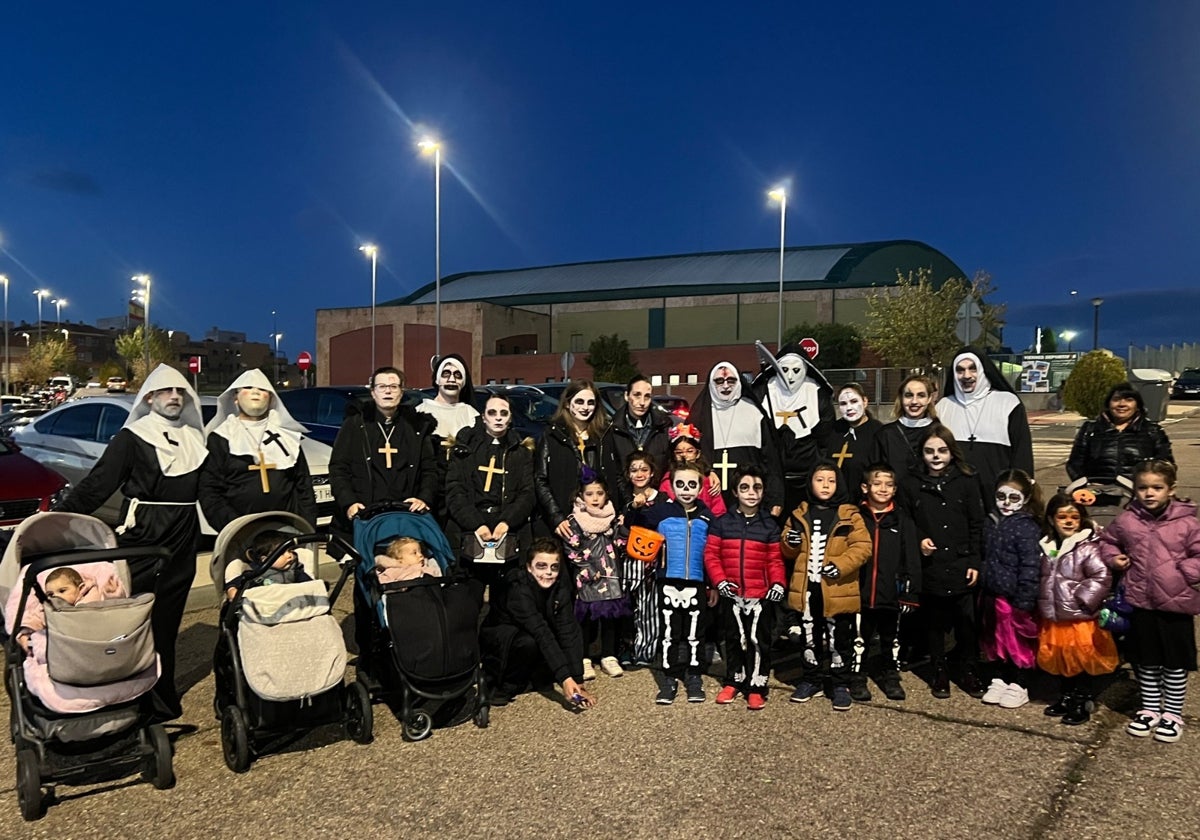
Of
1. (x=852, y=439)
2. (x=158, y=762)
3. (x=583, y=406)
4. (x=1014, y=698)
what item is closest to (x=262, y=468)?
(x=158, y=762)

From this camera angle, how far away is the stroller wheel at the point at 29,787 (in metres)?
3.57

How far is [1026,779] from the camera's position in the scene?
13.0ft

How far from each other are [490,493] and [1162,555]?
3.70m

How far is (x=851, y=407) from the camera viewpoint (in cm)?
612

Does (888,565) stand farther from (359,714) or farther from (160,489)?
(160,489)

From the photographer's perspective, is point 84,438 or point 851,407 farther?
point 84,438

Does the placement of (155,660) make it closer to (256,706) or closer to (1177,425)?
(256,706)

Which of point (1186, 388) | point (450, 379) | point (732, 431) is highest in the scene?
point (1186, 388)

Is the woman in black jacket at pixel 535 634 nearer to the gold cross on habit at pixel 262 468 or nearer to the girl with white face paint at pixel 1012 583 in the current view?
the gold cross on habit at pixel 262 468

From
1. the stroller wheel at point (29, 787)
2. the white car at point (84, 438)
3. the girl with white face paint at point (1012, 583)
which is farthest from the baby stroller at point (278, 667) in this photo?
the white car at point (84, 438)

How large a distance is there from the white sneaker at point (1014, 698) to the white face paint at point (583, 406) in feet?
9.77

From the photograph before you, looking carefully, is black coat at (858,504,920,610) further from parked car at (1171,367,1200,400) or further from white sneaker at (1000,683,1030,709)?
parked car at (1171,367,1200,400)

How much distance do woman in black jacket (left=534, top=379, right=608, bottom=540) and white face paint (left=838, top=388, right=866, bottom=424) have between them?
1.67 metres

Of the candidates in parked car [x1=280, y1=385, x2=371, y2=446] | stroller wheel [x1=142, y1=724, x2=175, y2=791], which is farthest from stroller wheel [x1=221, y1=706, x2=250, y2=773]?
parked car [x1=280, y1=385, x2=371, y2=446]
